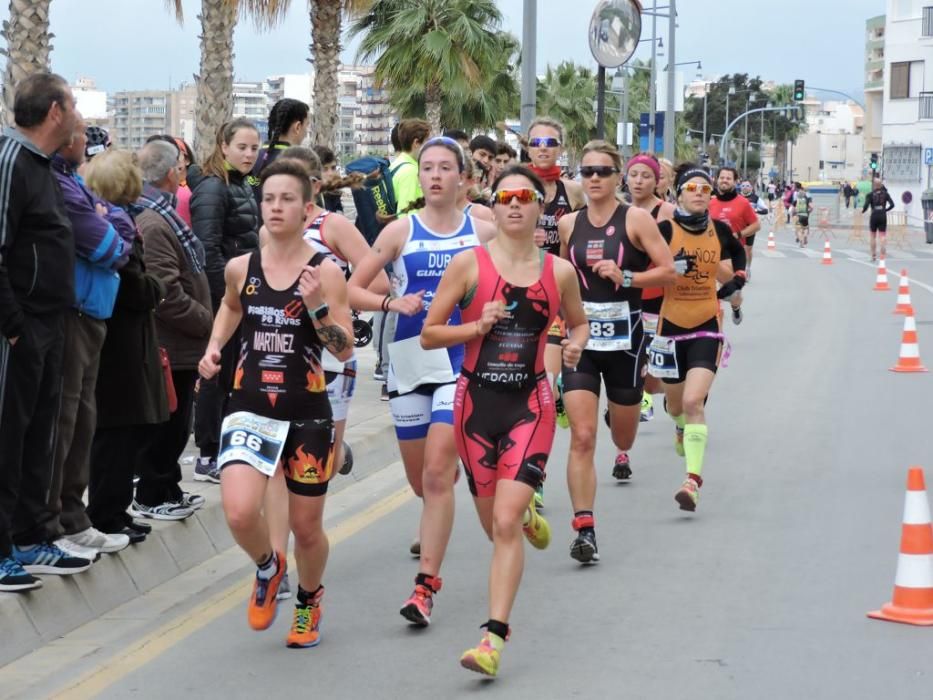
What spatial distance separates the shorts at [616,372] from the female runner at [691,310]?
2.38 feet

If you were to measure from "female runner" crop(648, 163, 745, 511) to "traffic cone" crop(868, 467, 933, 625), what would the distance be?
2.59 metres

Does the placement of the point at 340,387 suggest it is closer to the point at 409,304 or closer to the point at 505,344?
the point at 409,304

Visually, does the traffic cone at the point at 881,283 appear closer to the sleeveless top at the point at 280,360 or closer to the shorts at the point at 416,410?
the shorts at the point at 416,410

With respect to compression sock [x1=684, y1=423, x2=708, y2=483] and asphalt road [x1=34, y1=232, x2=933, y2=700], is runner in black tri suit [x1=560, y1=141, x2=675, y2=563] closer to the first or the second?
compression sock [x1=684, y1=423, x2=708, y2=483]

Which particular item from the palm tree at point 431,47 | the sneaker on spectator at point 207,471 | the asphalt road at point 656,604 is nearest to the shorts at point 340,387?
the asphalt road at point 656,604

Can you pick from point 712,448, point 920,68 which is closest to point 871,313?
point 712,448

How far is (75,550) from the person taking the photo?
700 cm

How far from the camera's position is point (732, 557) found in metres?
8.12

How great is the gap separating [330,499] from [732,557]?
2910 millimetres

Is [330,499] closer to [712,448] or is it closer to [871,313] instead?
[712,448]

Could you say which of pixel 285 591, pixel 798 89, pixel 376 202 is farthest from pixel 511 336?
pixel 798 89

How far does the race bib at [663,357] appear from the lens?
32.4ft

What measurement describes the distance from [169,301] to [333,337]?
2459 mm

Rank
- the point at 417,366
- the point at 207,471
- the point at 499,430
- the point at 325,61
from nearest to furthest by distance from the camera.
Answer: the point at 499,430 < the point at 417,366 < the point at 207,471 < the point at 325,61
